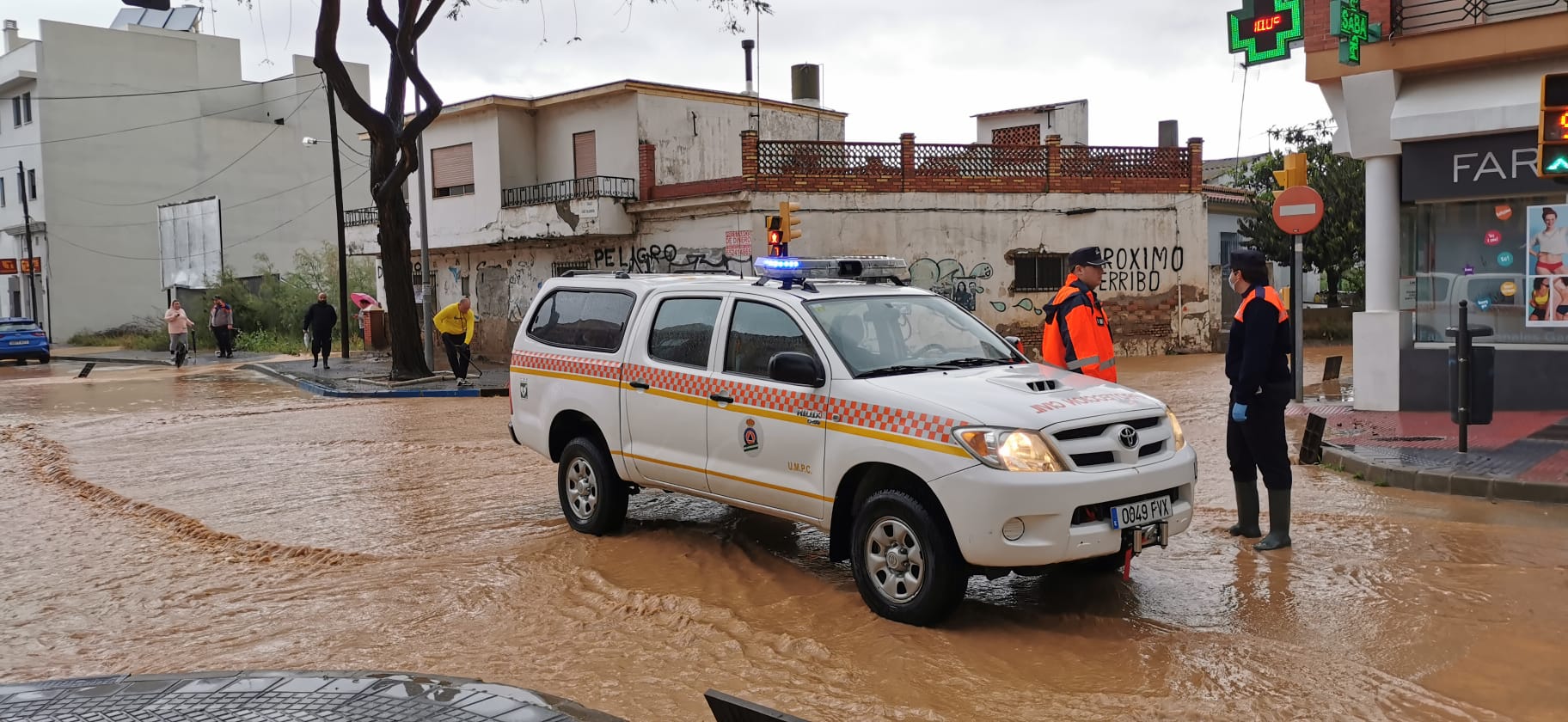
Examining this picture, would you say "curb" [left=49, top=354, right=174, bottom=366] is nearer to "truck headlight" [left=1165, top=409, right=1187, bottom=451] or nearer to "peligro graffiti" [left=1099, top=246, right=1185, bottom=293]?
"peligro graffiti" [left=1099, top=246, right=1185, bottom=293]

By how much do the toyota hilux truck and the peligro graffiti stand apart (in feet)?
67.1

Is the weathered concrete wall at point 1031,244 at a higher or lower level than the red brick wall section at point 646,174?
lower

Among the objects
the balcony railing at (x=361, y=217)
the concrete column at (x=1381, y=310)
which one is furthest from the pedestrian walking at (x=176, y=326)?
the concrete column at (x=1381, y=310)

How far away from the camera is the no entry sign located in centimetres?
1427

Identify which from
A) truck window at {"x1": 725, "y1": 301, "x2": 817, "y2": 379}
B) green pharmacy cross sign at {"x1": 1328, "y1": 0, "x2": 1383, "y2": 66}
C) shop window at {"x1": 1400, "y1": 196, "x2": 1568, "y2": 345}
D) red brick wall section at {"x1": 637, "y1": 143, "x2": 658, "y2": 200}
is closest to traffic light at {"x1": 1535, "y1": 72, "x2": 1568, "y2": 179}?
shop window at {"x1": 1400, "y1": 196, "x2": 1568, "y2": 345}

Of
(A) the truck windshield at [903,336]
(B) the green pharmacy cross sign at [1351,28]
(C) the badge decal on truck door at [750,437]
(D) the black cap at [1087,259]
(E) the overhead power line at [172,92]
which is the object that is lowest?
(C) the badge decal on truck door at [750,437]

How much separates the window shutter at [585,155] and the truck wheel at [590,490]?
21086mm

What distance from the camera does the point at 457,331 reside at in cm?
2127

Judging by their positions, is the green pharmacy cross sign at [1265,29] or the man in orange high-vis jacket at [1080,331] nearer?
the man in orange high-vis jacket at [1080,331]

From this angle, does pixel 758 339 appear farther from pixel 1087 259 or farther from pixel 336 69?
pixel 336 69

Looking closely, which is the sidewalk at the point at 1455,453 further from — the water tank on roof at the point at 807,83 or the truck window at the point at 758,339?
the water tank on roof at the point at 807,83

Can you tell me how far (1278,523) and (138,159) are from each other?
163 feet

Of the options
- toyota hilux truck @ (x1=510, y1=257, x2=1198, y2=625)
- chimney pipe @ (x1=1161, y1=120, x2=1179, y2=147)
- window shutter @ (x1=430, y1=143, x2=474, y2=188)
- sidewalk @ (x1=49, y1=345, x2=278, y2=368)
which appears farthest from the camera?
chimney pipe @ (x1=1161, y1=120, x2=1179, y2=147)

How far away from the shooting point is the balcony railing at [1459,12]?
42.9 feet
